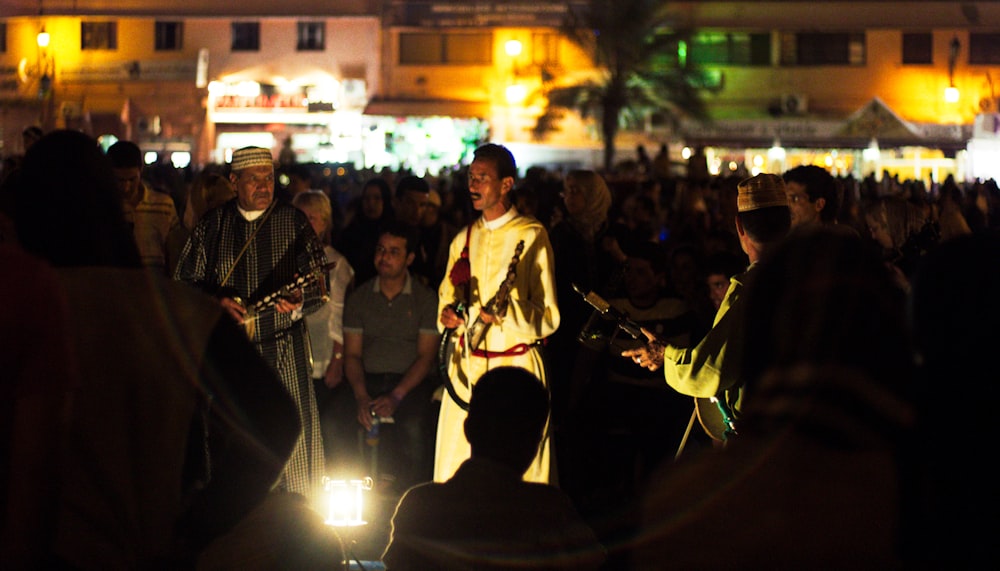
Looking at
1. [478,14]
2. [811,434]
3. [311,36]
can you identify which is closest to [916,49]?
[478,14]

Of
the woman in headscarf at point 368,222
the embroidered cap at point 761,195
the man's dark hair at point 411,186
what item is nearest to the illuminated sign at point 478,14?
the woman in headscarf at point 368,222

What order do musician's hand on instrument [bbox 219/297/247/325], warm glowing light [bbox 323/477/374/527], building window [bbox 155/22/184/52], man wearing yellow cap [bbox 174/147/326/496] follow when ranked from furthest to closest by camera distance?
building window [bbox 155/22/184/52] → man wearing yellow cap [bbox 174/147/326/496] → warm glowing light [bbox 323/477/374/527] → musician's hand on instrument [bbox 219/297/247/325]

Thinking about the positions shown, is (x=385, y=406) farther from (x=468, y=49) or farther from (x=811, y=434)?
(x=468, y=49)

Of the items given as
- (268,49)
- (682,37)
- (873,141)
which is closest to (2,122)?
(268,49)

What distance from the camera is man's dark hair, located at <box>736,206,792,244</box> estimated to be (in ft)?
15.0

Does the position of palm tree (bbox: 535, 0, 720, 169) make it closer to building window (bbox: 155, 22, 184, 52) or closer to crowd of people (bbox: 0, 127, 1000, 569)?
building window (bbox: 155, 22, 184, 52)

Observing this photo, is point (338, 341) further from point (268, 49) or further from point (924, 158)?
point (268, 49)

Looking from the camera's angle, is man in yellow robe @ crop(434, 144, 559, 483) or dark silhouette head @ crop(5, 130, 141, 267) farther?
man in yellow robe @ crop(434, 144, 559, 483)

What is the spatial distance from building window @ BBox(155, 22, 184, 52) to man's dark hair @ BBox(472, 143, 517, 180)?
1499 inches

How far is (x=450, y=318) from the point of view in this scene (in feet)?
20.3

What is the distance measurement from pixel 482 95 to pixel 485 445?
37916 mm

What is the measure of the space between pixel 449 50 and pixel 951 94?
54.1 feet

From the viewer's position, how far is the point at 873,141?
29625mm

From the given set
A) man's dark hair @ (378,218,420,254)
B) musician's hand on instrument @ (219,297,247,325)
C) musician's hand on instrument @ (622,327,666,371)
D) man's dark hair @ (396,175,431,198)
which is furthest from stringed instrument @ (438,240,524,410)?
man's dark hair @ (396,175,431,198)
